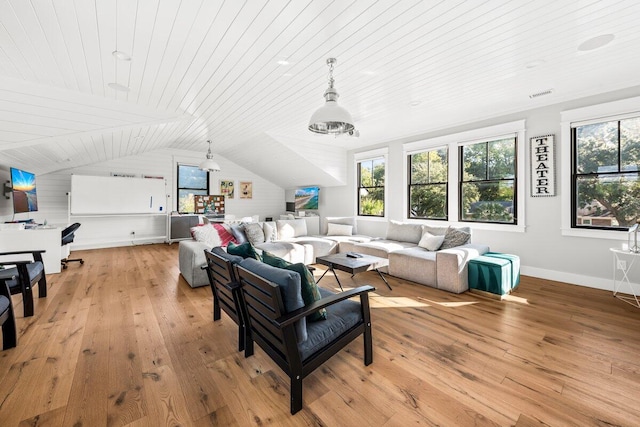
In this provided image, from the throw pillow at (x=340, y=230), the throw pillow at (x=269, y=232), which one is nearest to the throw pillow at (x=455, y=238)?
the throw pillow at (x=340, y=230)

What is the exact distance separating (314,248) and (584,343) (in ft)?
12.1

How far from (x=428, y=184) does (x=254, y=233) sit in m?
3.55

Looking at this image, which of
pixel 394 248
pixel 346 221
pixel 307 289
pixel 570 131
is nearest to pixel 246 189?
pixel 346 221

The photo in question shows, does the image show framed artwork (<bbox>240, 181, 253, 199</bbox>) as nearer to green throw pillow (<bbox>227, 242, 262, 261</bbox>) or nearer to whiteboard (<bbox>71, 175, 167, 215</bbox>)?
whiteboard (<bbox>71, 175, 167, 215</bbox>)

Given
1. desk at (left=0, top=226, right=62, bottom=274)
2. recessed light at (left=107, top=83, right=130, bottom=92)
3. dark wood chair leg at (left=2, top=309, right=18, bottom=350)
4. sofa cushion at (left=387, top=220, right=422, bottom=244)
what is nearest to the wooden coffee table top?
sofa cushion at (left=387, top=220, right=422, bottom=244)

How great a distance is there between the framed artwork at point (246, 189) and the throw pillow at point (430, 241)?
233 inches

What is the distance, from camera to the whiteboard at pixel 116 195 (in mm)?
6184

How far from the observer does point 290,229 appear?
5746mm

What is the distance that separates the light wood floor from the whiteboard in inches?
146

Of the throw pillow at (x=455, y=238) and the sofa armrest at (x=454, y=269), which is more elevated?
the throw pillow at (x=455, y=238)

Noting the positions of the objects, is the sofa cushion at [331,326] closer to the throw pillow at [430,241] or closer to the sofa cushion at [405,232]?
the throw pillow at [430,241]

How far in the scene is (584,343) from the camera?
228 centimetres

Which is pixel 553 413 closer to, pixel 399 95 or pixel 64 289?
pixel 399 95

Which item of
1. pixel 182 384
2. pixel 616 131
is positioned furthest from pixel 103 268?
pixel 616 131
